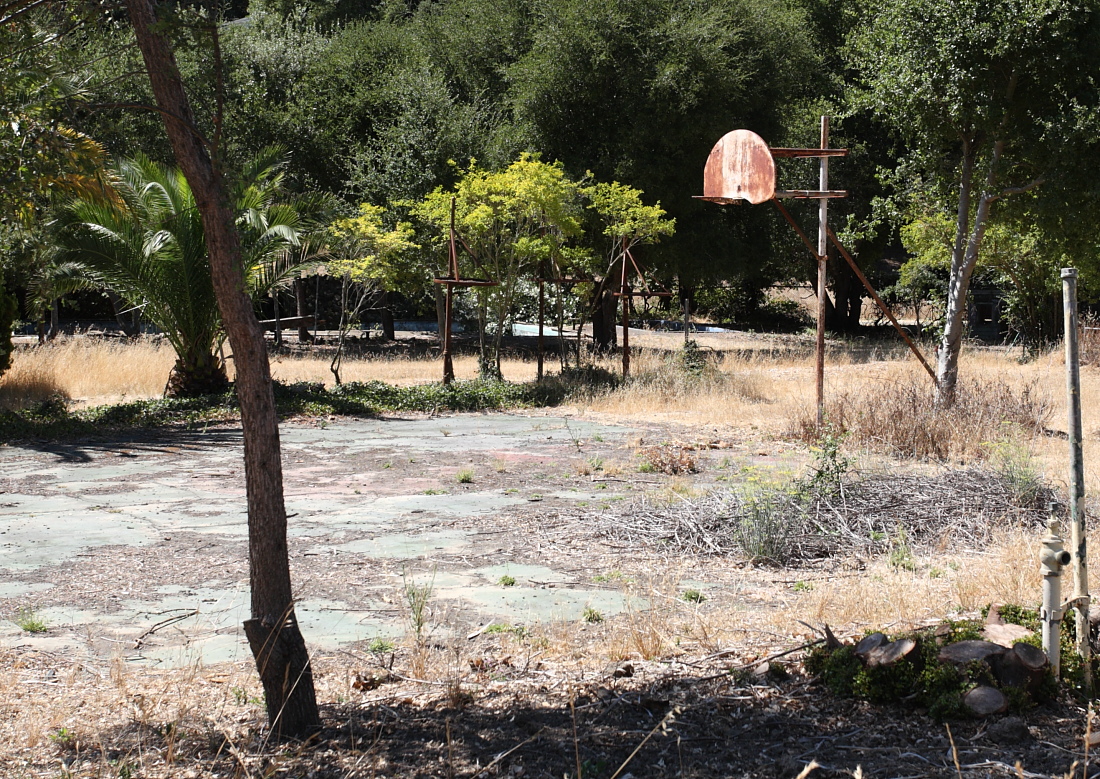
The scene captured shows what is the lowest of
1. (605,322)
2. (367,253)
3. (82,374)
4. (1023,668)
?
(1023,668)

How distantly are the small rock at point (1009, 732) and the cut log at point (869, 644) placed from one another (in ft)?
1.74

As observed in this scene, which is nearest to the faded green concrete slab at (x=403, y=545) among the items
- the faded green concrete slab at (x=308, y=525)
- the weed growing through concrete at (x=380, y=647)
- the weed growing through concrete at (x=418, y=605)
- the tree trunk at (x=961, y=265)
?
the faded green concrete slab at (x=308, y=525)

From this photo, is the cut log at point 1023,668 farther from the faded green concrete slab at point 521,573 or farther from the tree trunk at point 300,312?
the tree trunk at point 300,312

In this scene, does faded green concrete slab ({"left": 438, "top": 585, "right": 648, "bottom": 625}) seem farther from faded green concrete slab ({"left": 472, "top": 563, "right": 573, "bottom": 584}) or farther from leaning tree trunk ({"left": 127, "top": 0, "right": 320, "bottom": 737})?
leaning tree trunk ({"left": 127, "top": 0, "right": 320, "bottom": 737})

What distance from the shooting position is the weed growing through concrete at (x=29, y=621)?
508 cm

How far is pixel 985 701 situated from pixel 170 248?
14.3 meters

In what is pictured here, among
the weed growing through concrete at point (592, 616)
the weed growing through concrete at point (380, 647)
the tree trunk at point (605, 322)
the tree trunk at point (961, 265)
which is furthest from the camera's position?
the tree trunk at point (605, 322)

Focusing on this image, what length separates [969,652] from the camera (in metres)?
3.92

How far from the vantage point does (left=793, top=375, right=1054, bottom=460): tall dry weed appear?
33.2 ft

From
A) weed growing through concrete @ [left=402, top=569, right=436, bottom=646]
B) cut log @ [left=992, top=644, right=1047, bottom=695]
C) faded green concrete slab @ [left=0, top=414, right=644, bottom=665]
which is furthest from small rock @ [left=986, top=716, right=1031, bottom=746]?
weed growing through concrete @ [left=402, top=569, right=436, bottom=646]

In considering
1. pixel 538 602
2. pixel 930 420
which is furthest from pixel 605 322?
pixel 538 602

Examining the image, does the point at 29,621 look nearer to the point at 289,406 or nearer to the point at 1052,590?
the point at 1052,590

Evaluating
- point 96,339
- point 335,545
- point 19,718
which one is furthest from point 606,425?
point 96,339

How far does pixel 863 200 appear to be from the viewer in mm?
28844
